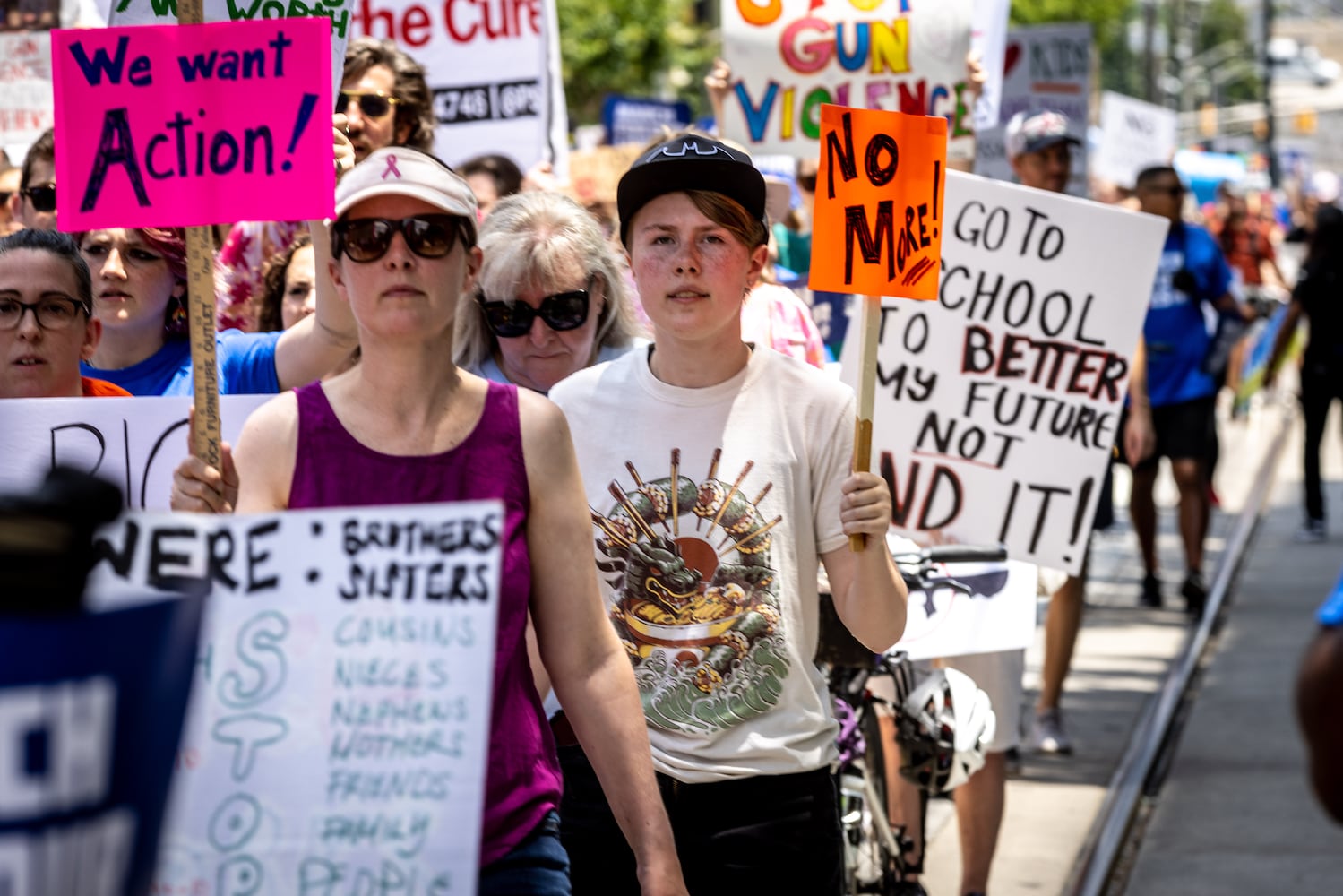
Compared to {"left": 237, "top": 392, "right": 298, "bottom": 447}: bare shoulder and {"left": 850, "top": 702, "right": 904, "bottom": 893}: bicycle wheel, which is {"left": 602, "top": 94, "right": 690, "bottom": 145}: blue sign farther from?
{"left": 237, "top": 392, "right": 298, "bottom": 447}: bare shoulder

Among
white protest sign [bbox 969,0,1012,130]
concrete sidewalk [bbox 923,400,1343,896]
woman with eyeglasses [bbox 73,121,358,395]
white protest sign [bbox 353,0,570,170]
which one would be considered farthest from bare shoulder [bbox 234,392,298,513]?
white protest sign [bbox 969,0,1012,130]

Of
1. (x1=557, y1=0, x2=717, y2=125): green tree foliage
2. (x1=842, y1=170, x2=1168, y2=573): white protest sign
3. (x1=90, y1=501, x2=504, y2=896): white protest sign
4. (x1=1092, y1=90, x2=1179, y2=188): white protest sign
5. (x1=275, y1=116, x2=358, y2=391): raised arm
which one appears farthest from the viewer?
(x1=557, y1=0, x2=717, y2=125): green tree foliage

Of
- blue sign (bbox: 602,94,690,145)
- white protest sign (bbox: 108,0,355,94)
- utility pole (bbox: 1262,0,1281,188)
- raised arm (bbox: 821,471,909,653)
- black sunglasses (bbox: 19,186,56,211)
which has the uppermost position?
white protest sign (bbox: 108,0,355,94)

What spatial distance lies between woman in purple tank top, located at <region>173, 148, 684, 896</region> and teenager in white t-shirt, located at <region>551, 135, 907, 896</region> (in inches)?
22.2

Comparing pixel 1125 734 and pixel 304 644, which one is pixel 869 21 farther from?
pixel 304 644

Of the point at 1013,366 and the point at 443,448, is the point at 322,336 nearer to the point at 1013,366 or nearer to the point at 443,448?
the point at 443,448

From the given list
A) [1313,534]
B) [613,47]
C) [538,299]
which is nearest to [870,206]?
[538,299]

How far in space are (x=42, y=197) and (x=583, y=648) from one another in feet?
8.52

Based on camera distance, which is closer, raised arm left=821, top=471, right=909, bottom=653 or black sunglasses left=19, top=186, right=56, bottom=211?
raised arm left=821, top=471, right=909, bottom=653

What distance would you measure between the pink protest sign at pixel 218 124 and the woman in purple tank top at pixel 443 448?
0.34m

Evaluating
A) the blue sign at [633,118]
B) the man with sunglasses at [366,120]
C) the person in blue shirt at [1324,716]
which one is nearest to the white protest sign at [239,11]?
the man with sunglasses at [366,120]

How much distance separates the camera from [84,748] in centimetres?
168

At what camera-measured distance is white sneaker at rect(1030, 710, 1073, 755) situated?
7578 mm

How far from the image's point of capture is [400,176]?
2727mm
